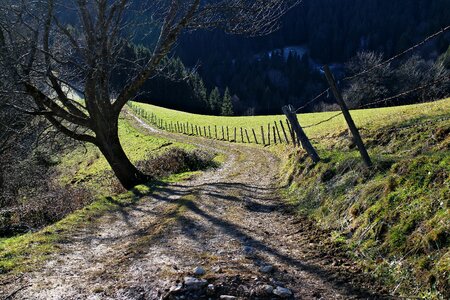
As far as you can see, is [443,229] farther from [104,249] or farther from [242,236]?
[104,249]

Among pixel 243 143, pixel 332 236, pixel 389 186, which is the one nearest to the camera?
pixel 389 186

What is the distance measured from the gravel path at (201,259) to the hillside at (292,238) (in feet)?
0.07

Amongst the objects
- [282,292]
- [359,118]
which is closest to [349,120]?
[282,292]

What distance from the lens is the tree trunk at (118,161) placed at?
559 inches

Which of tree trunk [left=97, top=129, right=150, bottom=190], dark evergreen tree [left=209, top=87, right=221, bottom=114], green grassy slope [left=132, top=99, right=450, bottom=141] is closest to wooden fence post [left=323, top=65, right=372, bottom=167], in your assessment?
green grassy slope [left=132, top=99, right=450, bottom=141]

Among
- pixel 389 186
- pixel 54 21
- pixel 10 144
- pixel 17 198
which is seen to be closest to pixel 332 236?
pixel 389 186

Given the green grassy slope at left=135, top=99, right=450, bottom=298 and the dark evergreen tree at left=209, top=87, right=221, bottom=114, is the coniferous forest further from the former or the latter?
the green grassy slope at left=135, top=99, right=450, bottom=298

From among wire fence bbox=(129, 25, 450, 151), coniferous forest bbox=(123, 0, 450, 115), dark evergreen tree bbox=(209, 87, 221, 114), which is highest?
coniferous forest bbox=(123, 0, 450, 115)

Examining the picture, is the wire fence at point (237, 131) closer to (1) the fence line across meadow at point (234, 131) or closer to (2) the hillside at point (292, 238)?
(1) the fence line across meadow at point (234, 131)

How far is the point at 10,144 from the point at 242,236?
11.1m

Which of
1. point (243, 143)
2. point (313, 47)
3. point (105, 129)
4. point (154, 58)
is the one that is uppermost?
point (313, 47)

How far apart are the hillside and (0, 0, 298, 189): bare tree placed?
4.21 metres

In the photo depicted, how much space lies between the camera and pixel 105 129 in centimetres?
1397

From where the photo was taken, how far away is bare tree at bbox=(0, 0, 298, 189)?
12320mm
